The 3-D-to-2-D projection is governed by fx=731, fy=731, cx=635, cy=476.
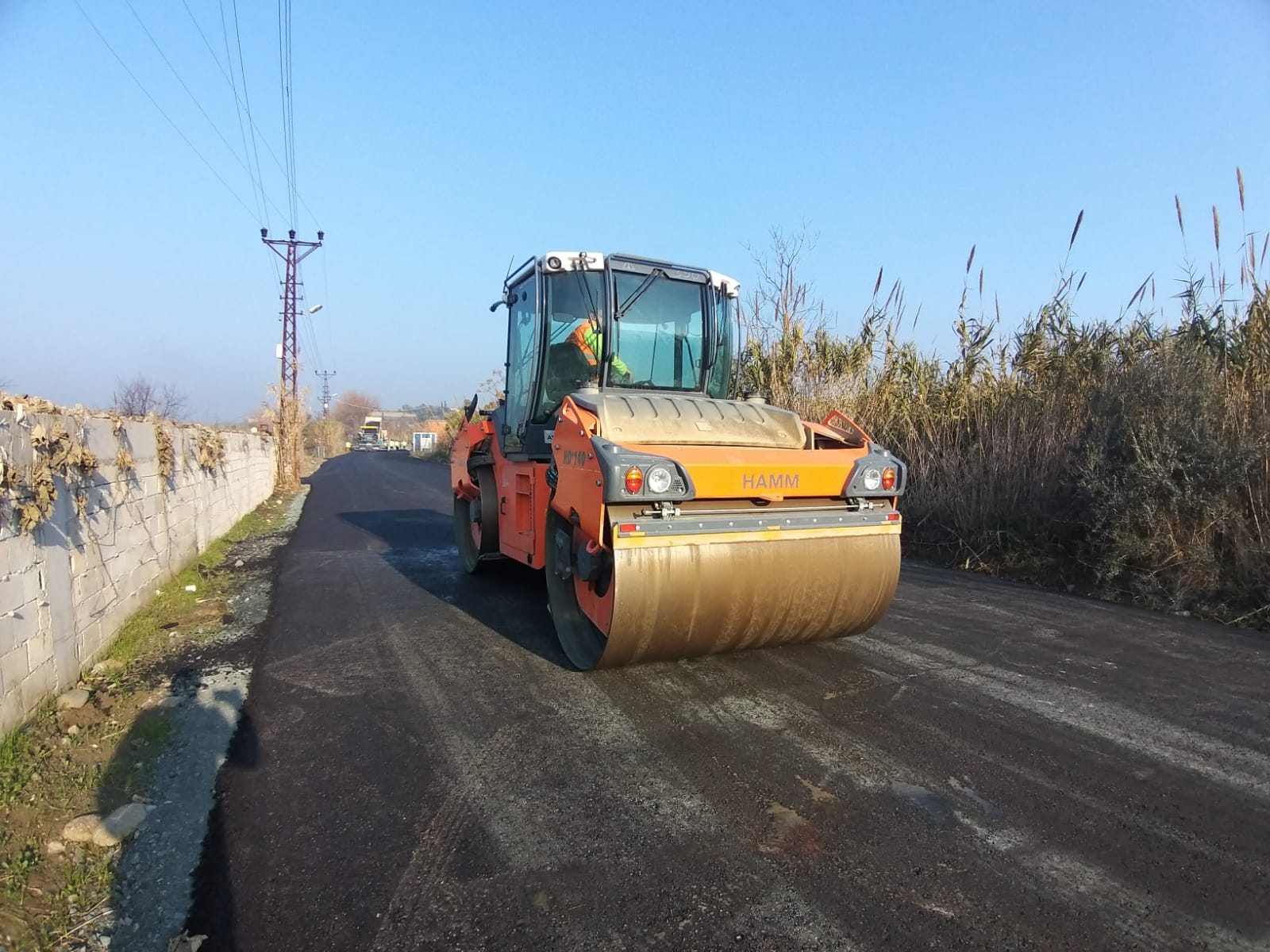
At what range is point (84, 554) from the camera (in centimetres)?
470

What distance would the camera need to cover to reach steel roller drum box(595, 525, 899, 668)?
3.75m

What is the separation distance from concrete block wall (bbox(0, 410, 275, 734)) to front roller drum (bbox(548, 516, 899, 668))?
278 centimetres

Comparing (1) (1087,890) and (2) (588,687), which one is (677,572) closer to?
(2) (588,687)

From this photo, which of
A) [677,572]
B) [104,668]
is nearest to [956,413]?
[677,572]

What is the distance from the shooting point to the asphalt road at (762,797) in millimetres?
2256

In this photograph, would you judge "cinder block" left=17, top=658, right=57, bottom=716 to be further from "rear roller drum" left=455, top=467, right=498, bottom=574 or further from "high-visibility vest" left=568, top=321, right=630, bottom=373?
"high-visibility vest" left=568, top=321, right=630, bottom=373

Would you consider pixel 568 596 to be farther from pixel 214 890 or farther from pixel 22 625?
pixel 22 625

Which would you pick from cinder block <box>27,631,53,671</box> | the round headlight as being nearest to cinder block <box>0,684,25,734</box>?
cinder block <box>27,631,53,671</box>

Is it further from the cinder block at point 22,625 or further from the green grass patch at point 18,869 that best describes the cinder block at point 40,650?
the green grass patch at point 18,869

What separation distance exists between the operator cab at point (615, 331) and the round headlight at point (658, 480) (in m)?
1.65

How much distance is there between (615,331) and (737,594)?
2.46 meters

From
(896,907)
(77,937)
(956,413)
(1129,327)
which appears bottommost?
(77,937)

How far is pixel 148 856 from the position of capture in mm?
2691

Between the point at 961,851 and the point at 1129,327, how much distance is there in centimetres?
721
